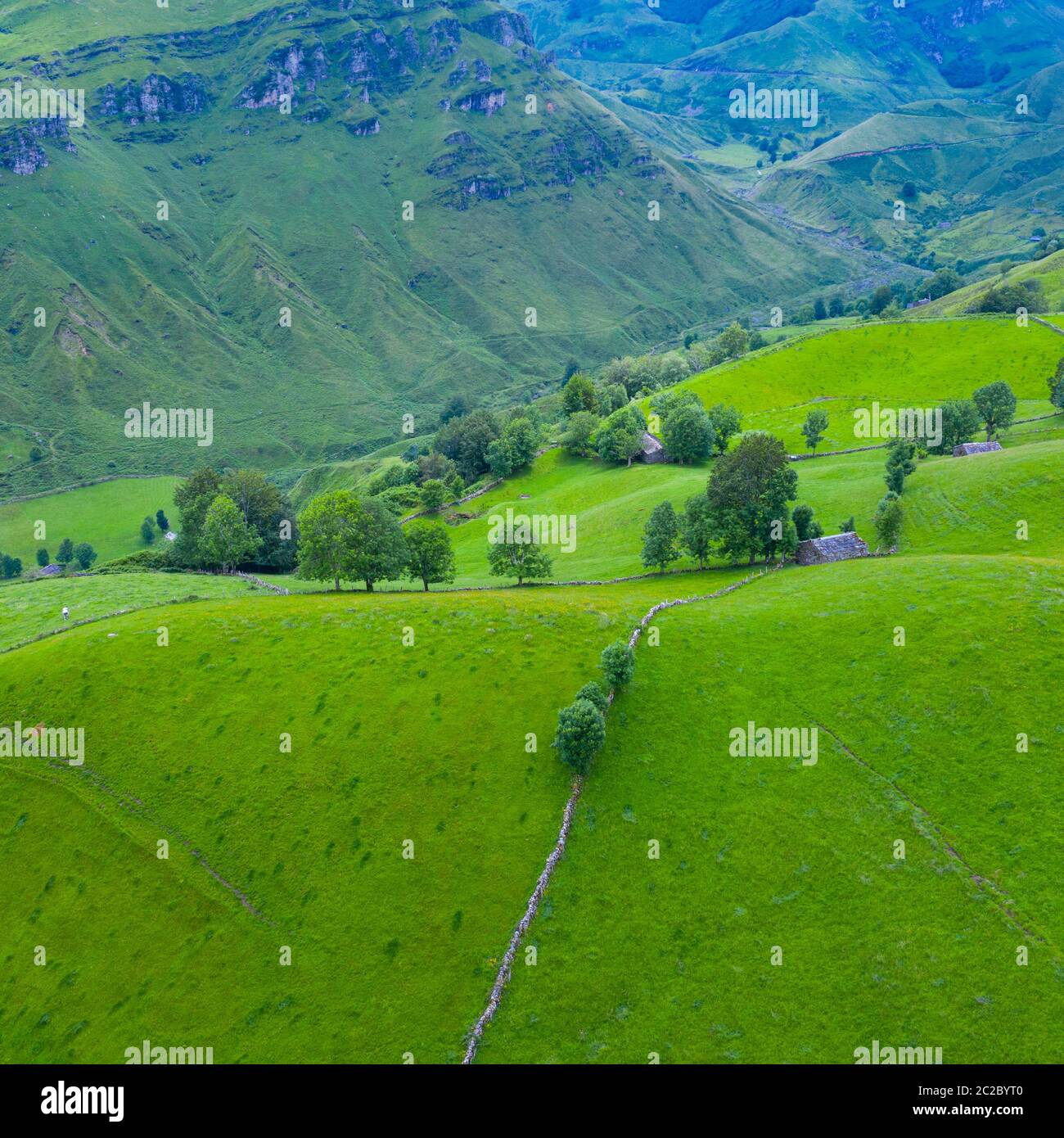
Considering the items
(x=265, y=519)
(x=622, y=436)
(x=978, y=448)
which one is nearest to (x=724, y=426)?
(x=622, y=436)

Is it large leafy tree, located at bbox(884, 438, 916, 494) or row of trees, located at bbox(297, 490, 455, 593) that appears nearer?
row of trees, located at bbox(297, 490, 455, 593)

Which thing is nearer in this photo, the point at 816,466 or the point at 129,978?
the point at 129,978

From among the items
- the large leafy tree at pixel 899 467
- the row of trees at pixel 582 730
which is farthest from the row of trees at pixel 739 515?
the row of trees at pixel 582 730

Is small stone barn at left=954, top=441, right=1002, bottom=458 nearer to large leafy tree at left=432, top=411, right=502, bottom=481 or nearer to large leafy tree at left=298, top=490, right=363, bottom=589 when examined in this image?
large leafy tree at left=298, top=490, right=363, bottom=589

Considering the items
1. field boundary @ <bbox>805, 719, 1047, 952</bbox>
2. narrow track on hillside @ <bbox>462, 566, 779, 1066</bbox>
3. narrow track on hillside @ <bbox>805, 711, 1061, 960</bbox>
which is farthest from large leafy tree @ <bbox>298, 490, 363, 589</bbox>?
narrow track on hillside @ <bbox>805, 711, 1061, 960</bbox>

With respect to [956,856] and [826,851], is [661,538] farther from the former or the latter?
[956,856]

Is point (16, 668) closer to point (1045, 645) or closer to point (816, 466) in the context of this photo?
point (1045, 645)
